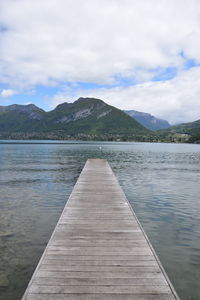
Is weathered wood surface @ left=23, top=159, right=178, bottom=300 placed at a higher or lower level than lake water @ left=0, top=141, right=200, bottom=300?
higher

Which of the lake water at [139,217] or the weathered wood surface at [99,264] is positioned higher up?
the weathered wood surface at [99,264]

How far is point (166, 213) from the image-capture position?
18031mm

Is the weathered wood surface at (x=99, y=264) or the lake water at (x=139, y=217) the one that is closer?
the weathered wood surface at (x=99, y=264)

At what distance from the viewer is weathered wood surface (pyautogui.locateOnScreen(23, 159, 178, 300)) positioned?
622 centimetres

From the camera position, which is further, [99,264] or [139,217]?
[139,217]

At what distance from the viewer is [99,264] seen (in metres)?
7.67

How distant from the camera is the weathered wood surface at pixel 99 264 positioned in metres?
6.22

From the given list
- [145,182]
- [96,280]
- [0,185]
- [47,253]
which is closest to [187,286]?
[96,280]

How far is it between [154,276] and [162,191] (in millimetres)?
19284

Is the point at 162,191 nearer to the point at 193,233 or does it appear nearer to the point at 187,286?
the point at 193,233

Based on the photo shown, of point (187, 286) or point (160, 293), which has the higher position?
point (160, 293)

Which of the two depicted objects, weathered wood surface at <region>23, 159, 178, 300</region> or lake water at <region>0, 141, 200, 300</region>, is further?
lake water at <region>0, 141, 200, 300</region>

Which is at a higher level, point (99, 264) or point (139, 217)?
point (99, 264)

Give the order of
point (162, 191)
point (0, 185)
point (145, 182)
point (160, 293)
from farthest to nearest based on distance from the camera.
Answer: point (145, 182) → point (0, 185) → point (162, 191) → point (160, 293)
